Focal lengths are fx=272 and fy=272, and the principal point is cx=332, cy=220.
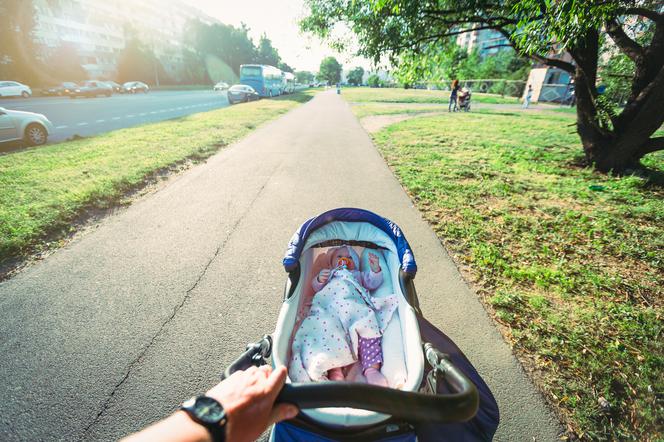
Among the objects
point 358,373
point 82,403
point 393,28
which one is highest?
point 393,28

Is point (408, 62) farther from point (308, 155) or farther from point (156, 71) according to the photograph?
point (156, 71)

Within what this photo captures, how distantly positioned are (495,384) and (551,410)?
34 centimetres

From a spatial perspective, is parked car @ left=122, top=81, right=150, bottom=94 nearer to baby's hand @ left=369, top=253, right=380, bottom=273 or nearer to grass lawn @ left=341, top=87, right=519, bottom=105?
grass lawn @ left=341, top=87, right=519, bottom=105

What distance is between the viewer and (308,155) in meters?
8.27

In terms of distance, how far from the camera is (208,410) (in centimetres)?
91

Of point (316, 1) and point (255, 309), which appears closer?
point (255, 309)

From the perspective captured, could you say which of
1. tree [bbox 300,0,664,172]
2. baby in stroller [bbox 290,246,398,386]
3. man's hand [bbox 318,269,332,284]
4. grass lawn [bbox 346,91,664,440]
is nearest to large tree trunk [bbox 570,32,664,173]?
tree [bbox 300,0,664,172]

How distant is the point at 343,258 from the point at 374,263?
0.31 m

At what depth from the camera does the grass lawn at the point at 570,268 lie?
1937 mm

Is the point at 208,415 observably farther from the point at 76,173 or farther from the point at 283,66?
the point at 283,66

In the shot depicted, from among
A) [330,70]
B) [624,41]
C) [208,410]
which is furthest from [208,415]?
[330,70]

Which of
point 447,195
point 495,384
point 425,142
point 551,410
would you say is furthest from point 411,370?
point 425,142

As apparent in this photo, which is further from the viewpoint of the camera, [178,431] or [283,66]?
[283,66]

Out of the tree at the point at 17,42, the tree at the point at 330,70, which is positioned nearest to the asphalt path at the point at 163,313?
the tree at the point at 17,42
